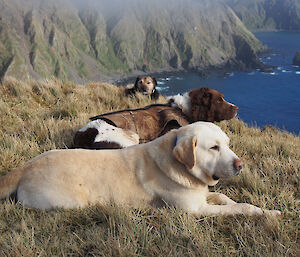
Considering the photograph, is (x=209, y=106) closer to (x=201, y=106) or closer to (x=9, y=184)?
(x=201, y=106)

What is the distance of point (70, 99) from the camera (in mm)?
7125

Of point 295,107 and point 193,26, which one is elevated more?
point 193,26

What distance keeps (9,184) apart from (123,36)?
549 ft

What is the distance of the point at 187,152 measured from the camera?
8.20 feet

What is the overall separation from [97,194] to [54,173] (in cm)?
49

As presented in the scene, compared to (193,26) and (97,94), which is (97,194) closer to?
(97,94)

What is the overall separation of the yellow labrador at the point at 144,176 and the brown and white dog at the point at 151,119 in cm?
133

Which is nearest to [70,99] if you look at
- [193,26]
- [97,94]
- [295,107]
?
[97,94]

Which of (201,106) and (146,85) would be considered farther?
(146,85)

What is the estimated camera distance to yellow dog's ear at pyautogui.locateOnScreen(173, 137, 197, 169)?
2.49 metres

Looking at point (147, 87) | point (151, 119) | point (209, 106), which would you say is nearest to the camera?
point (151, 119)

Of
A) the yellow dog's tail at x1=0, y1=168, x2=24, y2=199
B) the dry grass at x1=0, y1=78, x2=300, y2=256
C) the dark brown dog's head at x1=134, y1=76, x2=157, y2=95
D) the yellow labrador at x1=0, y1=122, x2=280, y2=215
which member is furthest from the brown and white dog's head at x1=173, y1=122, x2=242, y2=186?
the dark brown dog's head at x1=134, y1=76, x2=157, y2=95

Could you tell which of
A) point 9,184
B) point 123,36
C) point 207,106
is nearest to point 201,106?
point 207,106

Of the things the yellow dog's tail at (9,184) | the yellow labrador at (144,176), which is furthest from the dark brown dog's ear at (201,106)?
the yellow dog's tail at (9,184)
